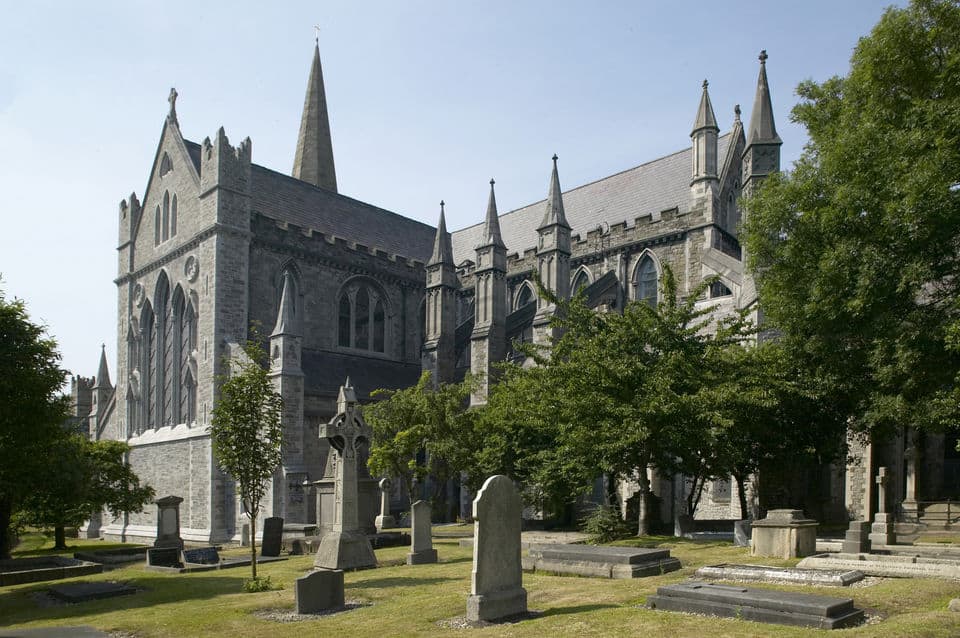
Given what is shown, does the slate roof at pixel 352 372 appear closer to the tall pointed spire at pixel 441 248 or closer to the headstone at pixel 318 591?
the tall pointed spire at pixel 441 248

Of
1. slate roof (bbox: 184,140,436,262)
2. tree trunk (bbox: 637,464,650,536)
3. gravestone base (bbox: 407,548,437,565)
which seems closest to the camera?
gravestone base (bbox: 407,548,437,565)

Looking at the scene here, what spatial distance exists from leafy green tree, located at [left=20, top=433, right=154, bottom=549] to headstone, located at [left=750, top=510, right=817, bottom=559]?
18691 mm

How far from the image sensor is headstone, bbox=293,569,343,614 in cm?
1066

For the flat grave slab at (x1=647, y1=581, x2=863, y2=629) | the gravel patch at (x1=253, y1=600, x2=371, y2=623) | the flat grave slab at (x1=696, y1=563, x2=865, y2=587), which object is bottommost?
the gravel patch at (x1=253, y1=600, x2=371, y2=623)

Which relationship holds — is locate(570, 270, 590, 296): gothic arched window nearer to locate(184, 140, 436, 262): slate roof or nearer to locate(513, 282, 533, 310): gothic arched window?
locate(513, 282, 533, 310): gothic arched window

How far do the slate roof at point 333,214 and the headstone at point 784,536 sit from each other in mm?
26695

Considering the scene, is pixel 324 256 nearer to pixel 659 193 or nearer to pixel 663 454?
pixel 659 193

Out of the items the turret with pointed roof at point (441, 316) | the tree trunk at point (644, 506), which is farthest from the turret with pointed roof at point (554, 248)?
the tree trunk at point (644, 506)

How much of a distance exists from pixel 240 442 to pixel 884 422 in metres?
14.4

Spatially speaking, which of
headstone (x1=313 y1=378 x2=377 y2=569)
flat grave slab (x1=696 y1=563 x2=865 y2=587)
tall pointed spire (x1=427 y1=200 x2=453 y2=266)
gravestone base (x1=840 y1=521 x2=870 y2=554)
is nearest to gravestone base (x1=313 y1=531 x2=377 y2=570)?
headstone (x1=313 y1=378 x2=377 y2=569)

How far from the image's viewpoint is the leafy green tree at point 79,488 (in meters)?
24.7

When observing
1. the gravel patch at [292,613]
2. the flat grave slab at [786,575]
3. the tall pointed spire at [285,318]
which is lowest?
the gravel patch at [292,613]

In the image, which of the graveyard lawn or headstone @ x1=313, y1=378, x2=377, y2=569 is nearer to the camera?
the graveyard lawn

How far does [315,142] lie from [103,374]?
21163mm
